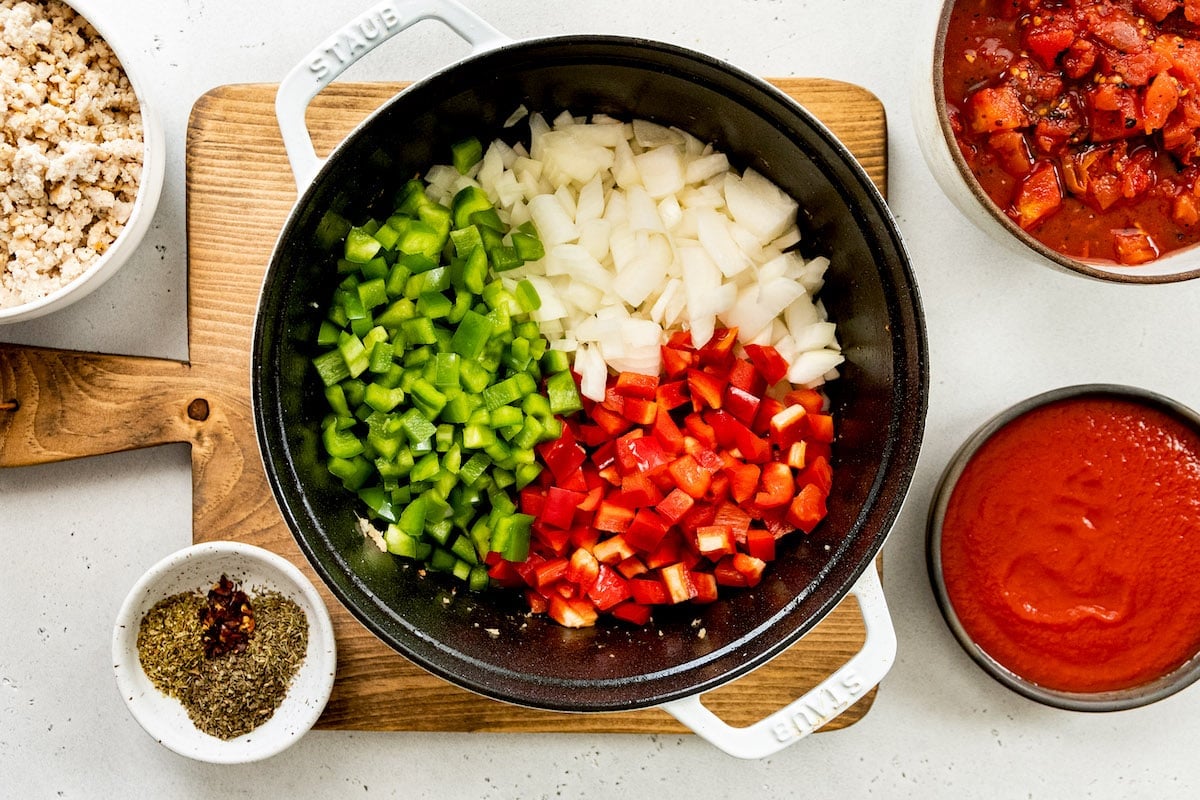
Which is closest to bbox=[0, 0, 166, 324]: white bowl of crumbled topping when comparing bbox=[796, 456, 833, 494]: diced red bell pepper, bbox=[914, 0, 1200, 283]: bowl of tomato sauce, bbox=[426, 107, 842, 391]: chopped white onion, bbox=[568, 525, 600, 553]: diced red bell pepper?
bbox=[426, 107, 842, 391]: chopped white onion

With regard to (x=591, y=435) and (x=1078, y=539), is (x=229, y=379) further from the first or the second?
(x=1078, y=539)

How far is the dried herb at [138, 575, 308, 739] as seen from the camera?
1658 mm

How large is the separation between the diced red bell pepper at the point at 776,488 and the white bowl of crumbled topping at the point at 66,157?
1183mm

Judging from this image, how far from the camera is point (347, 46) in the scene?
1438 mm

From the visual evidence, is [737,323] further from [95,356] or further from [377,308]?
[95,356]

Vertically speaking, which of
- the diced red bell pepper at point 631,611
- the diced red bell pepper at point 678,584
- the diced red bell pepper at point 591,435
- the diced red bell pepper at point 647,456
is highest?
the diced red bell pepper at point 647,456

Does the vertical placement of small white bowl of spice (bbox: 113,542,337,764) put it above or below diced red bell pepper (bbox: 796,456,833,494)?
below

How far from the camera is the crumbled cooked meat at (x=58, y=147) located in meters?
1.56

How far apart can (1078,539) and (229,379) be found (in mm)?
1581

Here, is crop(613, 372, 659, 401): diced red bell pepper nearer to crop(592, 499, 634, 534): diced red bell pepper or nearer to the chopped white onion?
the chopped white onion

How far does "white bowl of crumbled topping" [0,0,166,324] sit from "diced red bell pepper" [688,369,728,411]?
1004mm

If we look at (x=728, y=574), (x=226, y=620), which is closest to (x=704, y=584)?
(x=728, y=574)

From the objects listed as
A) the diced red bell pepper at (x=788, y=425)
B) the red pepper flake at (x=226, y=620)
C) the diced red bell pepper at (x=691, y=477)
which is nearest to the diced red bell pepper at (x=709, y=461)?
the diced red bell pepper at (x=691, y=477)

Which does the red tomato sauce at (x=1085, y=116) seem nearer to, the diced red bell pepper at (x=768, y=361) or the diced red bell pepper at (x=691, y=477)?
the diced red bell pepper at (x=768, y=361)
